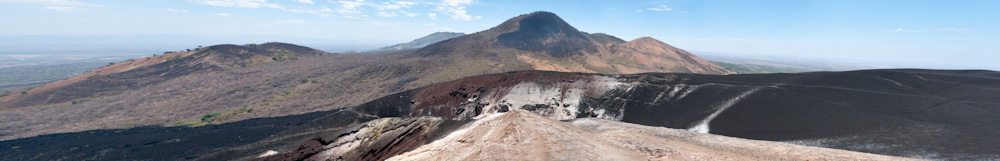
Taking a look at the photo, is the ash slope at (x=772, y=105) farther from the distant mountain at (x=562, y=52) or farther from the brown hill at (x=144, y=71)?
the brown hill at (x=144, y=71)

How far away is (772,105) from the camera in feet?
77.7

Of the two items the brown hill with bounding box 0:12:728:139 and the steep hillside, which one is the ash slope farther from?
the brown hill with bounding box 0:12:728:139

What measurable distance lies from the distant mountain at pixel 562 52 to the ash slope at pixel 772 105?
3810 cm

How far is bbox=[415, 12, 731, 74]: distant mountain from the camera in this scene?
259ft

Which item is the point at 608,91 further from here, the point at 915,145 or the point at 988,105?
the point at 988,105

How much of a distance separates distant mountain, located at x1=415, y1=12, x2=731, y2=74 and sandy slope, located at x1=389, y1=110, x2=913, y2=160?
5602cm

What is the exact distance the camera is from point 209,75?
6525 centimetres

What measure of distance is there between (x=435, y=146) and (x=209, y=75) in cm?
7595

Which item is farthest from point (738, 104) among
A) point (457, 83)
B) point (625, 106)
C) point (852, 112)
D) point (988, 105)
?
point (457, 83)

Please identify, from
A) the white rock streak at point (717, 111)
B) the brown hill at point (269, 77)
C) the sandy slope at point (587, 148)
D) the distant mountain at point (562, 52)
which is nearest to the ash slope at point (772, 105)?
the white rock streak at point (717, 111)

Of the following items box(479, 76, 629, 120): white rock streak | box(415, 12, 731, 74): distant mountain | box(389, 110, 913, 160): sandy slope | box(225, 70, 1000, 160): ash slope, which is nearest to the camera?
box(389, 110, 913, 160): sandy slope

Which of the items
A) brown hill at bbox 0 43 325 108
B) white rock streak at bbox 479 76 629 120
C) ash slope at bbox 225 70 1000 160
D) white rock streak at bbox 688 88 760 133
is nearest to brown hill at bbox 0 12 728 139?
brown hill at bbox 0 43 325 108

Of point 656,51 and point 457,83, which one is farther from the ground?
point 656,51

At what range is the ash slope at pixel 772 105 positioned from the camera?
17.2m
